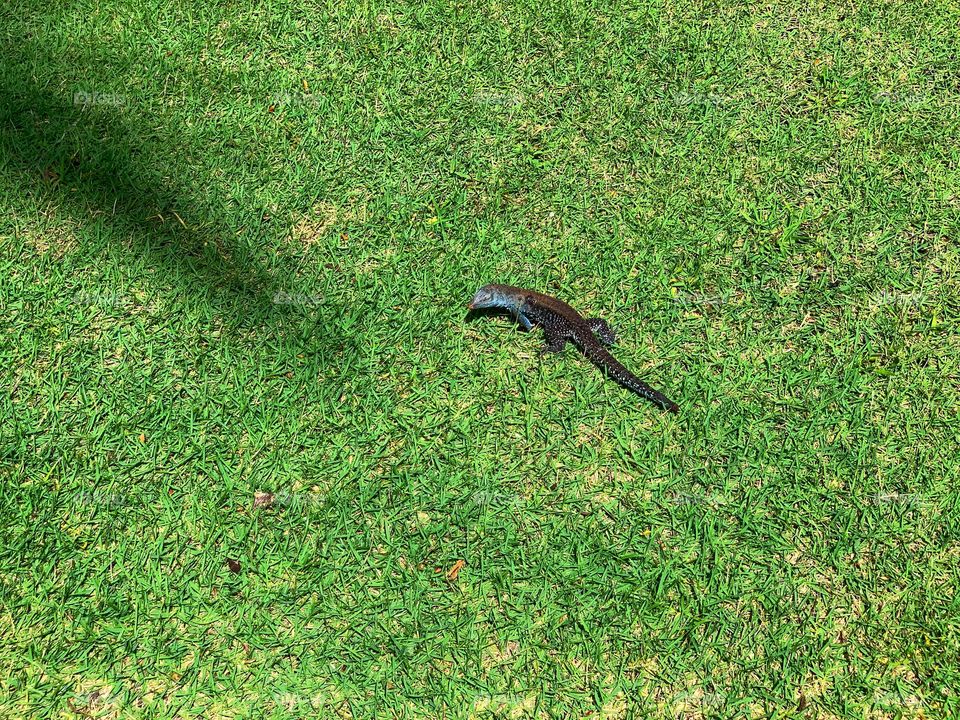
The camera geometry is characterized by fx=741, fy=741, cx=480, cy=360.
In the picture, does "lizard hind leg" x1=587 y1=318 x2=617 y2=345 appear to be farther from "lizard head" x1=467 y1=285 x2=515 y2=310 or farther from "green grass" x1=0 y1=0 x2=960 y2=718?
"lizard head" x1=467 y1=285 x2=515 y2=310

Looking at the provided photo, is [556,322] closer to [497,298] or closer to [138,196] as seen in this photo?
[497,298]

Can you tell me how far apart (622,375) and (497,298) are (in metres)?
0.85

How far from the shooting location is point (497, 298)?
171 inches

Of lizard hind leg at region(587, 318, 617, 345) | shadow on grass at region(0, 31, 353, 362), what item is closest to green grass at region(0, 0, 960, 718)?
shadow on grass at region(0, 31, 353, 362)

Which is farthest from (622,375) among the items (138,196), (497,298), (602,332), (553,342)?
Result: (138,196)

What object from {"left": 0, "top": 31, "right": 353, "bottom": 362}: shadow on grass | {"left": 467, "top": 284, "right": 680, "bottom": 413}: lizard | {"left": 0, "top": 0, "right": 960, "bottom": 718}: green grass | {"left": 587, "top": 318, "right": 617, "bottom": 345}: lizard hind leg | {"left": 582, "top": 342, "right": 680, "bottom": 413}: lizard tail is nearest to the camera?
{"left": 0, "top": 0, "right": 960, "bottom": 718}: green grass

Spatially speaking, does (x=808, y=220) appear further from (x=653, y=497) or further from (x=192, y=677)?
(x=192, y=677)

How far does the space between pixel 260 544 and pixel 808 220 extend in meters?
3.97

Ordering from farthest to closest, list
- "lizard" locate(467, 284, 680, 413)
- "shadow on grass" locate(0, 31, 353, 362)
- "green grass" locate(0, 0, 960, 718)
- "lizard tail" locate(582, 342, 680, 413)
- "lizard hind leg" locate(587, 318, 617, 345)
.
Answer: "shadow on grass" locate(0, 31, 353, 362), "lizard hind leg" locate(587, 318, 617, 345), "lizard" locate(467, 284, 680, 413), "lizard tail" locate(582, 342, 680, 413), "green grass" locate(0, 0, 960, 718)

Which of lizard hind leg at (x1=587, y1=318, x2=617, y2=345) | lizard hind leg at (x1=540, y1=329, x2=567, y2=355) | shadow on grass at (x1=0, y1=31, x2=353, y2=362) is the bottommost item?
shadow on grass at (x1=0, y1=31, x2=353, y2=362)

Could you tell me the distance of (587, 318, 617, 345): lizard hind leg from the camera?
14.3 feet

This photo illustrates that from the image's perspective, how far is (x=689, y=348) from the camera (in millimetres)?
4398

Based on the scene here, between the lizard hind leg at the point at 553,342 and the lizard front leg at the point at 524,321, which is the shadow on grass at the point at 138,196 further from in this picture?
the lizard hind leg at the point at 553,342

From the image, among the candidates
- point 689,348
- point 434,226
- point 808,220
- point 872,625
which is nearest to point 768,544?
point 872,625
